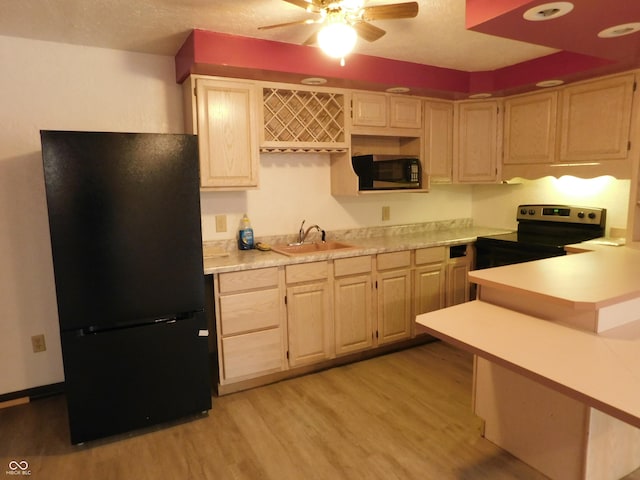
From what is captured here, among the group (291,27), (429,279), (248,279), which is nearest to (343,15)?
(291,27)

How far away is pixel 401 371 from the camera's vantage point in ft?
10.2

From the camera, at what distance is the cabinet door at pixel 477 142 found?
3730mm

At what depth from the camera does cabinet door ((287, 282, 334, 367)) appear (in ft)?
9.59

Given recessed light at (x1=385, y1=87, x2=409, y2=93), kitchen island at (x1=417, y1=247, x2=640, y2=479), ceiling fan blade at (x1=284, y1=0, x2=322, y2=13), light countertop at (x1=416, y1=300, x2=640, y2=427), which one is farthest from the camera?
recessed light at (x1=385, y1=87, x2=409, y2=93)

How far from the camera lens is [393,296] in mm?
3326

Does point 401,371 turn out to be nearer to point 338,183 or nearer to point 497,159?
point 338,183

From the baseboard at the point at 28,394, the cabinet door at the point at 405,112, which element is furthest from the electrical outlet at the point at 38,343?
the cabinet door at the point at 405,112

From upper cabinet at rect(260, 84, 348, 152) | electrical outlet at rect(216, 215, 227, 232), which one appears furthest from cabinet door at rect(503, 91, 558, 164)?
electrical outlet at rect(216, 215, 227, 232)

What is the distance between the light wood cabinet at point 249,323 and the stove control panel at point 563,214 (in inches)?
92.0

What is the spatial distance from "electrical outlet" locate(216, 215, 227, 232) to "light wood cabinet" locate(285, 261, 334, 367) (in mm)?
636

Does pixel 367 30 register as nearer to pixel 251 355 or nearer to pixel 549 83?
pixel 549 83

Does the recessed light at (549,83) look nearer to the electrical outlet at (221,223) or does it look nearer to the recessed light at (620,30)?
the recessed light at (620,30)

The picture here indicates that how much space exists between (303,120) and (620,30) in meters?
1.91

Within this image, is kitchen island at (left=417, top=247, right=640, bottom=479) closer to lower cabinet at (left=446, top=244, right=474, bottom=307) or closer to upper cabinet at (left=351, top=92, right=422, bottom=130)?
lower cabinet at (left=446, top=244, right=474, bottom=307)
